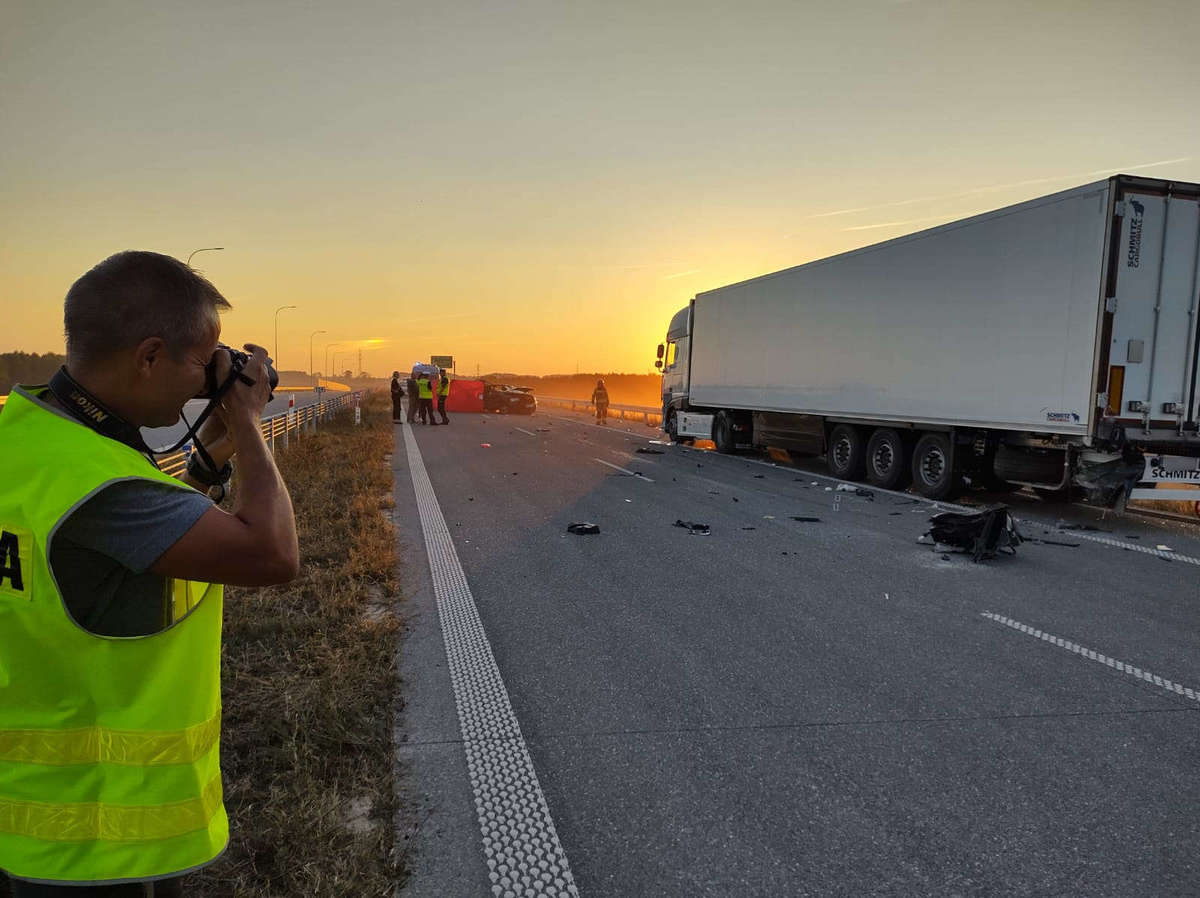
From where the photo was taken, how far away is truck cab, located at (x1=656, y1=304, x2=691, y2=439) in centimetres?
2058

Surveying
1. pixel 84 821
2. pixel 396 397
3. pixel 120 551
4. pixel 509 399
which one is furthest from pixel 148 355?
pixel 509 399

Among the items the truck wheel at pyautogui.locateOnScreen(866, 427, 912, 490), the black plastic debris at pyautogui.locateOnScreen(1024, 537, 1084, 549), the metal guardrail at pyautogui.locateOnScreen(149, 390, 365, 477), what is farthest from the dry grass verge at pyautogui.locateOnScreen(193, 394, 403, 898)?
the truck wheel at pyautogui.locateOnScreen(866, 427, 912, 490)

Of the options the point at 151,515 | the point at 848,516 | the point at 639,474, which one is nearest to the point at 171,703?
the point at 151,515

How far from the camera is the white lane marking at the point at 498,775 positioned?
2.56 m

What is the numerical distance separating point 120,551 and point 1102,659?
5.39 meters

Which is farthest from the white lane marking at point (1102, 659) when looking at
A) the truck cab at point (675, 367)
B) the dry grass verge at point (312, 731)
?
the truck cab at point (675, 367)

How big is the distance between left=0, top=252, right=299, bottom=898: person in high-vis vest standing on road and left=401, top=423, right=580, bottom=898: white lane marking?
138 cm

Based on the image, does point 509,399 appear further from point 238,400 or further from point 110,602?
point 110,602

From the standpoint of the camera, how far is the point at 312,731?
3.38 m

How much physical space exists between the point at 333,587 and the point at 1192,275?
10.5m

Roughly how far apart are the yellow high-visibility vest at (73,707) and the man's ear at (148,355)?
0.16 meters

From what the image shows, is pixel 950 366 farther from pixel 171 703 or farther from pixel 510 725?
pixel 171 703

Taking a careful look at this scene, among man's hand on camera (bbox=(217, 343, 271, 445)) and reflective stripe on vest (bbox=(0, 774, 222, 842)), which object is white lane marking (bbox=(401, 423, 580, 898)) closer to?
reflective stripe on vest (bbox=(0, 774, 222, 842))

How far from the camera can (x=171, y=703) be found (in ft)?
4.55
